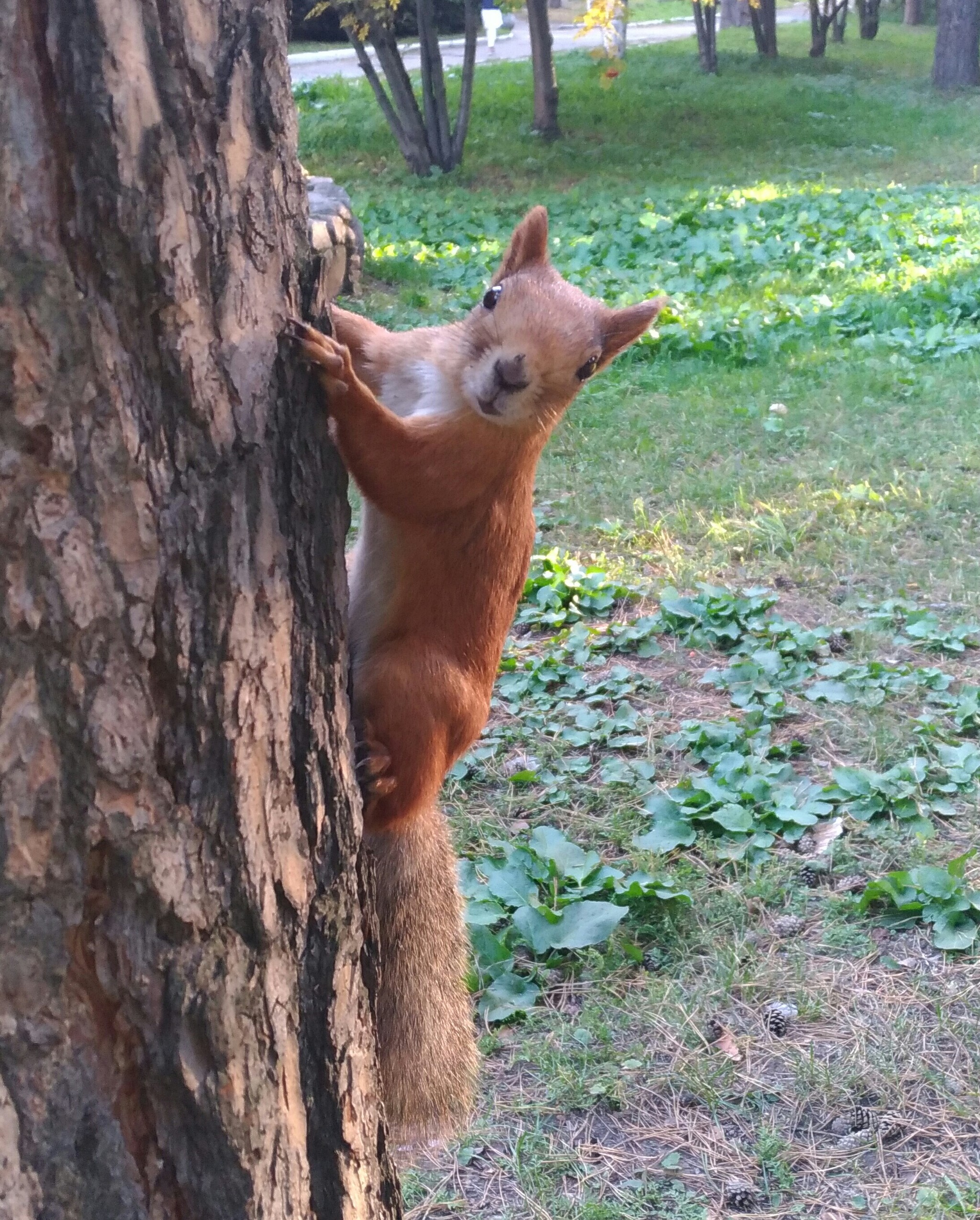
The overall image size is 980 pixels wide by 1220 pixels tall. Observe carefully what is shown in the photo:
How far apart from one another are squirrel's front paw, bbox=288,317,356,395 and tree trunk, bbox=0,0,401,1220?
0.10ft

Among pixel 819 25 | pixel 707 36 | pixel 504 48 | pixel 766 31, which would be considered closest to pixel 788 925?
pixel 707 36

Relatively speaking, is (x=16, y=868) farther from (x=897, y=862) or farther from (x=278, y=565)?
(x=897, y=862)

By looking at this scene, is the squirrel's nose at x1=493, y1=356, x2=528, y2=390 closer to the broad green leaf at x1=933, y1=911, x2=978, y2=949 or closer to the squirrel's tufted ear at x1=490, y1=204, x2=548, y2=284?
the squirrel's tufted ear at x1=490, y1=204, x2=548, y2=284

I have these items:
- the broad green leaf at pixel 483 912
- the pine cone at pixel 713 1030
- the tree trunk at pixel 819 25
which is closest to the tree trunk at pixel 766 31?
the tree trunk at pixel 819 25

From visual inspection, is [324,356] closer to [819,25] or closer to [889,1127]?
[889,1127]

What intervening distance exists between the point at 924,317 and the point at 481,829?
19.5 ft

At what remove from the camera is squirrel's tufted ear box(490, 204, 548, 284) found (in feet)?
8.26

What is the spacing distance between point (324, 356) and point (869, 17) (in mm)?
28075

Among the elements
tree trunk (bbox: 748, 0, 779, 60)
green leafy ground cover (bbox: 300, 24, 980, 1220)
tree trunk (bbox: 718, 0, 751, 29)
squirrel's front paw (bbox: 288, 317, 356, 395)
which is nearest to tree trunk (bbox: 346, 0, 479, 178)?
green leafy ground cover (bbox: 300, 24, 980, 1220)

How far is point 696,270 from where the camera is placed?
30.2 feet

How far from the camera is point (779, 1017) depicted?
2.79m

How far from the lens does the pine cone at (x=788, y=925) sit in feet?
10.0

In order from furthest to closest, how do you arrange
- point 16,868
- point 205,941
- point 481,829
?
1. point 481,829
2. point 205,941
3. point 16,868

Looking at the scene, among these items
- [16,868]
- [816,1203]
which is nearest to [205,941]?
[16,868]
